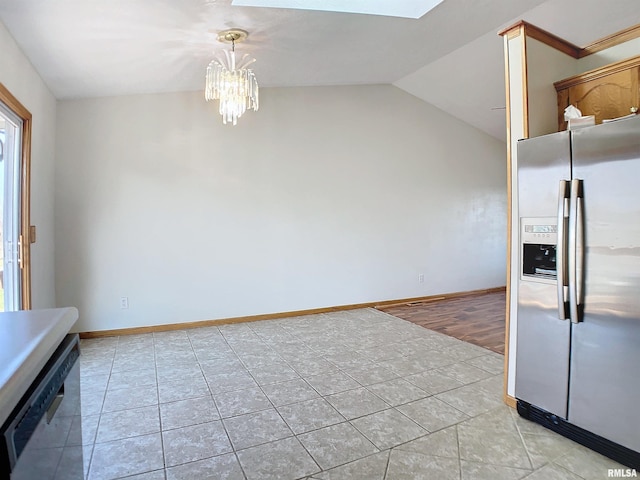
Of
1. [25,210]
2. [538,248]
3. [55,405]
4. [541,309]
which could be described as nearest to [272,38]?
[25,210]

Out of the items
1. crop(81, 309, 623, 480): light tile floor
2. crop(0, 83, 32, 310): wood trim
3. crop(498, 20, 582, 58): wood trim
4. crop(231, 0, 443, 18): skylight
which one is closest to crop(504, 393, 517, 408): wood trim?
crop(81, 309, 623, 480): light tile floor

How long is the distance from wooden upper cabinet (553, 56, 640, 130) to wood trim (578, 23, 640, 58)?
0.24 meters

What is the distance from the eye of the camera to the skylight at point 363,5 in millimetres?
2486

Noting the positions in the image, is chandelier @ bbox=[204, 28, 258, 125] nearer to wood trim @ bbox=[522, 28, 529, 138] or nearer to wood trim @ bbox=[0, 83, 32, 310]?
wood trim @ bbox=[0, 83, 32, 310]

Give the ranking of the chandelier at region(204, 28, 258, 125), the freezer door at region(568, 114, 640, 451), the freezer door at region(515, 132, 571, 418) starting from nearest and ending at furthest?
the freezer door at region(568, 114, 640, 451) < the freezer door at region(515, 132, 571, 418) < the chandelier at region(204, 28, 258, 125)

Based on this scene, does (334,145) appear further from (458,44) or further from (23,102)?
(23,102)

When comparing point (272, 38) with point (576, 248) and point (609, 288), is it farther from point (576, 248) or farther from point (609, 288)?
point (609, 288)

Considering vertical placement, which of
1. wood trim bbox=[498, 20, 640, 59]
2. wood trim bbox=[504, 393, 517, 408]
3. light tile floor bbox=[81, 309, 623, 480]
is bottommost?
light tile floor bbox=[81, 309, 623, 480]

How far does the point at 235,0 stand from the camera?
92.3 inches

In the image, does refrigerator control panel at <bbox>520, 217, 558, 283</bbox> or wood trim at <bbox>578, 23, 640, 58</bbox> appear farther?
wood trim at <bbox>578, 23, 640, 58</bbox>

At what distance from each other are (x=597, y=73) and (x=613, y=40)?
30cm

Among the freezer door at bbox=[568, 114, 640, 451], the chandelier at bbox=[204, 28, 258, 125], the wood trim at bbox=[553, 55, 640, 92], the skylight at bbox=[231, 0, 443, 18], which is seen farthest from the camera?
the chandelier at bbox=[204, 28, 258, 125]

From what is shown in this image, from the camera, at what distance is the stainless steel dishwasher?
2.14ft

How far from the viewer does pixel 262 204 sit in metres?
4.46
